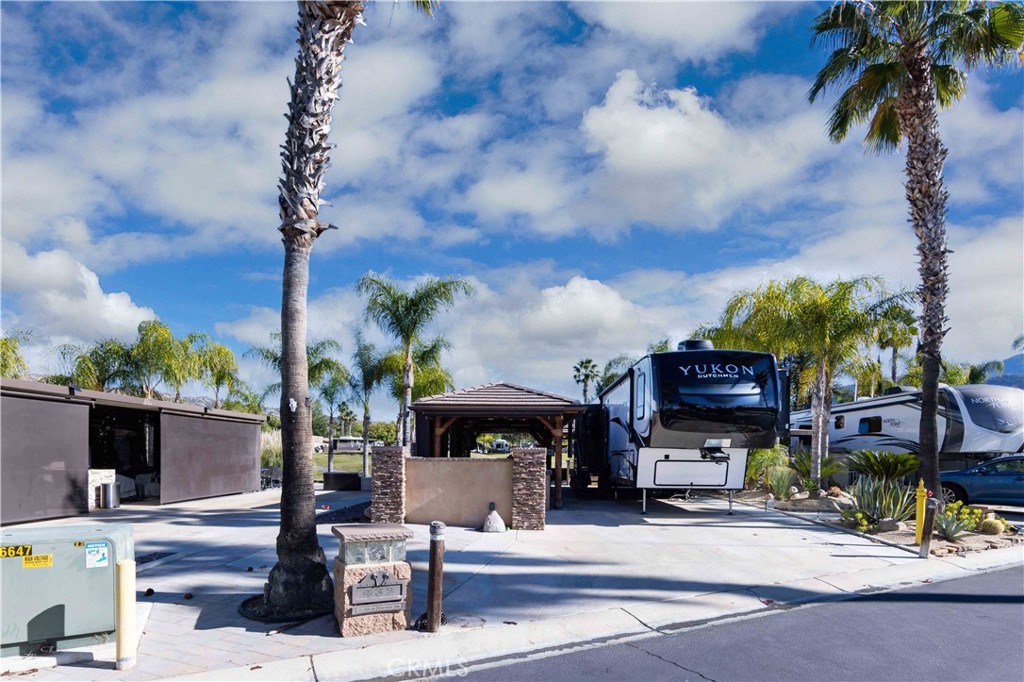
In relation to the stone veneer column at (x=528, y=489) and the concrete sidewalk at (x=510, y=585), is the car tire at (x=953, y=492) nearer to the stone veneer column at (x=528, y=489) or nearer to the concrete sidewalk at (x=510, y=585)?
the concrete sidewalk at (x=510, y=585)

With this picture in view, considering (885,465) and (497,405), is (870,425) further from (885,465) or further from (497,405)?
(497,405)

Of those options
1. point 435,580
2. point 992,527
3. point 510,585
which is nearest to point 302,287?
point 435,580

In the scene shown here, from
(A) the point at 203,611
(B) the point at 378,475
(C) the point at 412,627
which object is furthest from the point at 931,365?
(A) the point at 203,611

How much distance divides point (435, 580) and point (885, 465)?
14962 millimetres

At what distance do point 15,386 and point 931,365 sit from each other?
1803 cm

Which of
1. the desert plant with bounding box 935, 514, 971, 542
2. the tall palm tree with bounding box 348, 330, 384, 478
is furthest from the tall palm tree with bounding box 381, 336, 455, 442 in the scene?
the desert plant with bounding box 935, 514, 971, 542

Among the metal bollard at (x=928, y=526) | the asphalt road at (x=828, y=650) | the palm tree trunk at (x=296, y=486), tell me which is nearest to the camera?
the asphalt road at (x=828, y=650)

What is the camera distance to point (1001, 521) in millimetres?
12773

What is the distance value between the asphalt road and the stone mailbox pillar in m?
1.12

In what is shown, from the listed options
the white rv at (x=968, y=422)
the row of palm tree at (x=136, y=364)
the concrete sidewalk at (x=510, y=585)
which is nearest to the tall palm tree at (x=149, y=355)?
the row of palm tree at (x=136, y=364)

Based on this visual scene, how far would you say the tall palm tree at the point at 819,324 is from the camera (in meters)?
19.1

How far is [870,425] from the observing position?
71.2 ft

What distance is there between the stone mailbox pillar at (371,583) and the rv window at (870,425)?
19.0 meters

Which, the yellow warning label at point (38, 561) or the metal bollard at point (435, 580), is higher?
the yellow warning label at point (38, 561)
